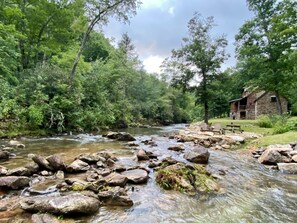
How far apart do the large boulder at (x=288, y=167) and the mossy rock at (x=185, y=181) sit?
3192 mm

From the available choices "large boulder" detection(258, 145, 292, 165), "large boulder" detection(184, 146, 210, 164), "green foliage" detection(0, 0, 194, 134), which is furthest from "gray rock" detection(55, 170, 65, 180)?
"green foliage" detection(0, 0, 194, 134)

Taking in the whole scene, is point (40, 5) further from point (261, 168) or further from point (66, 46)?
point (261, 168)

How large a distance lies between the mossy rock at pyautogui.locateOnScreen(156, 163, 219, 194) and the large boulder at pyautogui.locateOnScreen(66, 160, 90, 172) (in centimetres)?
223

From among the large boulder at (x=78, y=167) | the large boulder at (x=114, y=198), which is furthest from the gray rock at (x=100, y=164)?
the large boulder at (x=114, y=198)

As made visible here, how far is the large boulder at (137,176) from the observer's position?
5.99 meters

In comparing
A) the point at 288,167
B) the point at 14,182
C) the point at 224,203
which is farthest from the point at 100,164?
the point at 288,167

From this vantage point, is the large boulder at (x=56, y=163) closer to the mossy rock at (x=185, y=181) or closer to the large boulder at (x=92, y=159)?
the large boulder at (x=92, y=159)

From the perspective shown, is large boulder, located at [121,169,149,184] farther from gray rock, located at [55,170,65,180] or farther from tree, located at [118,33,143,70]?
tree, located at [118,33,143,70]

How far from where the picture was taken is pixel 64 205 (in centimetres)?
405

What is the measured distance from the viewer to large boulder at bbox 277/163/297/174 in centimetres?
791

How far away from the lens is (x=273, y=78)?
81.4 feet

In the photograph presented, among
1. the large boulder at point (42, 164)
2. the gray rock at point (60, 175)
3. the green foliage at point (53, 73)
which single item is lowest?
the gray rock at point (60, 175)

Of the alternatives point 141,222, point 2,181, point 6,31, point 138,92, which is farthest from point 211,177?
point 138,92

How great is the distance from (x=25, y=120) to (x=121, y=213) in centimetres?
1304
